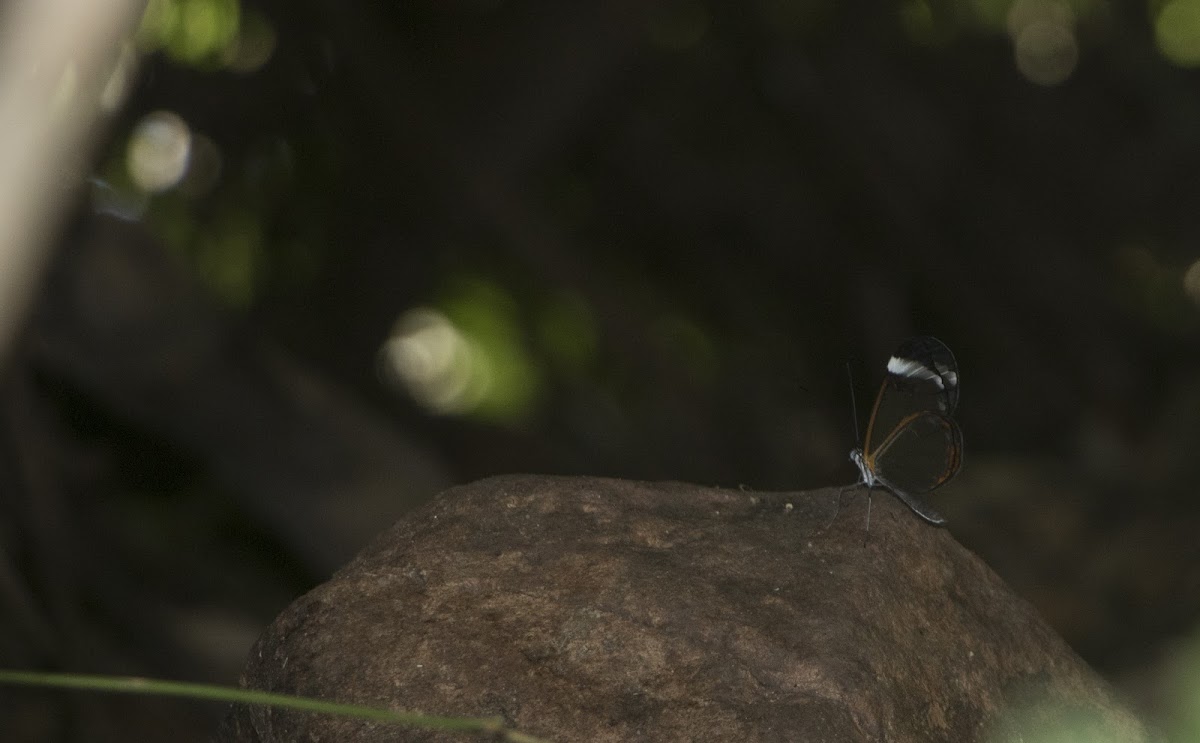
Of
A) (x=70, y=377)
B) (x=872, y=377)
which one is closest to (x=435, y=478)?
(x=70, y=377)

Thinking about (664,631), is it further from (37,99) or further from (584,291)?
(584,291)

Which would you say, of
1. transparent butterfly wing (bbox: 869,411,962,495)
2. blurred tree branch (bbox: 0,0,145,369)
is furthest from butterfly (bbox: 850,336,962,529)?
blurred tree branch (bbox: 0,0,145,369)

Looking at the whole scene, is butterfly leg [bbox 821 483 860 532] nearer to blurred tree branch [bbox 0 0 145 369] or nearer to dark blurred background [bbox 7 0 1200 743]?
blurred tree branch [bbox 0 0 145 369]

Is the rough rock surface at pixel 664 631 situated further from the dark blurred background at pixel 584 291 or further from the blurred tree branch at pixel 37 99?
the dark blurred background at pixel 584 291

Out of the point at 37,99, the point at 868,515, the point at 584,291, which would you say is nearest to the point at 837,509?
the point at 868,515

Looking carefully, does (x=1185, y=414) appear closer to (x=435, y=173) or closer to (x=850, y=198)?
(x=850, y=198)

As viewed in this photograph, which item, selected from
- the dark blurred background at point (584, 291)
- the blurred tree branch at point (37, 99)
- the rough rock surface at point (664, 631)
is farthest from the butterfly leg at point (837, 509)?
the dark blurred background at point (584, 291)
